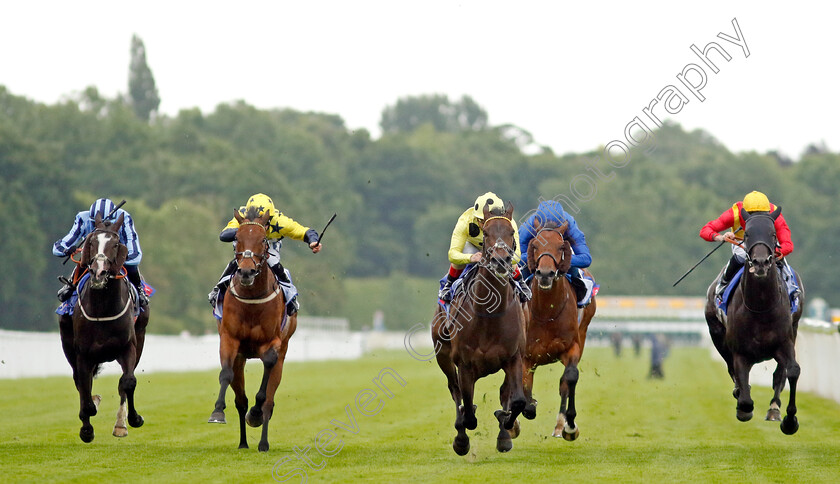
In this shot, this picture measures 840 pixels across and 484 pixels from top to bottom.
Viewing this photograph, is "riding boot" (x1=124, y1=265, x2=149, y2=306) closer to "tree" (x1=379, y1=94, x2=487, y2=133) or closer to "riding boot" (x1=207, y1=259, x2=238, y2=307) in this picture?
"riding boot" (x1=207, y1=259, x2=238, y2=307)

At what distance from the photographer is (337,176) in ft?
307

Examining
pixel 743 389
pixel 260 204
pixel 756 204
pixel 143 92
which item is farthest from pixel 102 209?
pixel 143 92

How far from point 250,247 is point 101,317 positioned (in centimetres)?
174

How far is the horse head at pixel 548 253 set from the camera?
11.1 meters

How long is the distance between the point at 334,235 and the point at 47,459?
67879 millimetres

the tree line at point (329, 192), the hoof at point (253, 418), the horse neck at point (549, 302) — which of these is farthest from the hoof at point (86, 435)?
the tree line at point (329, 192)

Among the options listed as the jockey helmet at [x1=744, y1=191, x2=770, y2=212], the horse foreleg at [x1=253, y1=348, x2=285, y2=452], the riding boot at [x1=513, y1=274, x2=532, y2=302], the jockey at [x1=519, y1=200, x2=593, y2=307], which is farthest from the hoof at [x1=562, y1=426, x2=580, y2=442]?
the horse foreleg at [x1=253, y1=348, x2=285, y2=452]

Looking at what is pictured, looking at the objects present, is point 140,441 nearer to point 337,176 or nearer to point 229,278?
point 229,278

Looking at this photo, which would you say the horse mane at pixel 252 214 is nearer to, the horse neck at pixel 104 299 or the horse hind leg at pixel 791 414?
the horse neck at pixel 104 299

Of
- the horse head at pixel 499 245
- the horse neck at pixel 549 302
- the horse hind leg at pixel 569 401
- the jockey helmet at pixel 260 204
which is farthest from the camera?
the horse neck at pixel 549 302

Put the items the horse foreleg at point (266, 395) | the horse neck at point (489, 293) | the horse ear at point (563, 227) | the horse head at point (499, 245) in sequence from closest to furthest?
the horse head at point (499, 245)
the horse neck at point (489, 293)
the horse ear at point (563, 227)
the horse foreleg at point (266, 395)

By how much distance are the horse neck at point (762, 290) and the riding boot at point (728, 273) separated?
0.69 m

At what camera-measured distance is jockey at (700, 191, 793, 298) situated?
39.4ft

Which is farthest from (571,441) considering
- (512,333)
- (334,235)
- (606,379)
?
(334,235)
